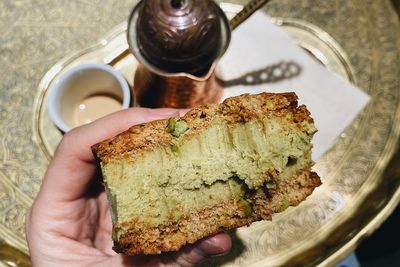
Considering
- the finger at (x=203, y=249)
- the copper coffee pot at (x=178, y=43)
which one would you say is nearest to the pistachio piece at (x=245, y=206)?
the finger at (x=203, y=249)

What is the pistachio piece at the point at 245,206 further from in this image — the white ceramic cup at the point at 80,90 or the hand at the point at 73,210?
the white ceramic cup at the point at 80,90

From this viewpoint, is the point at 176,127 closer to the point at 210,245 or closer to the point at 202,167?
the point at 202,167

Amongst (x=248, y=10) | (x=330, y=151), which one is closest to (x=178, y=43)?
(x=248, y=10)

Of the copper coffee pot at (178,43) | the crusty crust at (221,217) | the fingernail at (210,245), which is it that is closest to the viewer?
the crusty crust at (221,217)

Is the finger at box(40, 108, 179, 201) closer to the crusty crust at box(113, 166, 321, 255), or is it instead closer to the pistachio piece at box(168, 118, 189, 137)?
the pistachio piece at box(168, 118, 189, 137)

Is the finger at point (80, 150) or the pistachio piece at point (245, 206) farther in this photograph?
the finger at point (80, 150)

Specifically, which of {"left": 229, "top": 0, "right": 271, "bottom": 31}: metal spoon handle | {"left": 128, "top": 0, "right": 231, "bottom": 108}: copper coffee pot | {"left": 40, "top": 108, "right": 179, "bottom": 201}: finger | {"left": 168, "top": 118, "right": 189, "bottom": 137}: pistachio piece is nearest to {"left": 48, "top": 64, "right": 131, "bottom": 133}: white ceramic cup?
{"left": 128, "top": 0, "right": 231, "bottom": 108}: copper coffee pot
